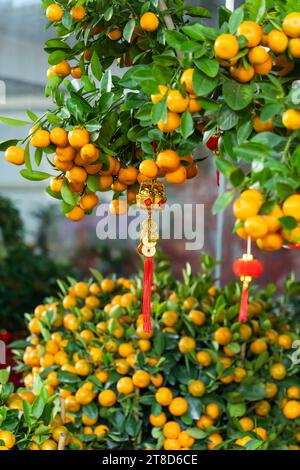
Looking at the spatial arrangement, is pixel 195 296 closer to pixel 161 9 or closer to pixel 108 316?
pixel 108 316

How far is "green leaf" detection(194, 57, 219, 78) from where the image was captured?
0.75 meters

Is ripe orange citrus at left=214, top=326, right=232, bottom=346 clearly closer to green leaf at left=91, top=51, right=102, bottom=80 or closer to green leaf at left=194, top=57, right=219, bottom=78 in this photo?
green leaf at left=91, top=51, right=102, bottom=80

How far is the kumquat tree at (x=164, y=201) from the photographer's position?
0.76 m

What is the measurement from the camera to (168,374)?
1.56 metres

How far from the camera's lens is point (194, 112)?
0.84m

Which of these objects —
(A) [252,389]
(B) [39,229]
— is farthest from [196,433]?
(B) [39,229]

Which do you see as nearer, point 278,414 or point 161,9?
point 161,9

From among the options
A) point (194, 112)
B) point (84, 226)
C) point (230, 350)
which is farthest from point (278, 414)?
point (84, 226)

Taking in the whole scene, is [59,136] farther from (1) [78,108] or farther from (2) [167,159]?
(2) [167,159]

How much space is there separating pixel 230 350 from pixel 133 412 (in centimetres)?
28

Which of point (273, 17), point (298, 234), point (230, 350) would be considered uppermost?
point (273, 17)

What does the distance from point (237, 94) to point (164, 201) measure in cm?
34

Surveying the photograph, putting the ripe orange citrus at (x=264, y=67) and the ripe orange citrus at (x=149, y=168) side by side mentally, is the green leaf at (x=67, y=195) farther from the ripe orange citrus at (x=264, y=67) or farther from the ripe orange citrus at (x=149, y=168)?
the ripe orange citrus at (x=264, y=67)

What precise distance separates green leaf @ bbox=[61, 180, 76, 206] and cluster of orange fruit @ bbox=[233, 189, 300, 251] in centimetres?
31
